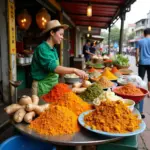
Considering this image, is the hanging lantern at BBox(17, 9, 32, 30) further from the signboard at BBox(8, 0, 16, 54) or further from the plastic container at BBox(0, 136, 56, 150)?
the plastic container at BBox(0, 136, 56, 150)

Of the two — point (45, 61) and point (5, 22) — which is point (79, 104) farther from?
point (5, 22)

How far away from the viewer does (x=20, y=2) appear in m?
7.37

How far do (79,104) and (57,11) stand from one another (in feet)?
22.2

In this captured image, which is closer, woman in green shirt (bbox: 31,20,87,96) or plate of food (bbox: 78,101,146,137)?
plate of food (bbox: 78,101,146,137)

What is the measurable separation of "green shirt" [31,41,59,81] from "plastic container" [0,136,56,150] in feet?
2.71

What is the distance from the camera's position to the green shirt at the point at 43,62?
7.57 ft

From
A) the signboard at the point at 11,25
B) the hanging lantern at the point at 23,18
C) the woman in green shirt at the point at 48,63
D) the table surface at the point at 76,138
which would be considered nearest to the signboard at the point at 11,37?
the signboard at the point at 11,25

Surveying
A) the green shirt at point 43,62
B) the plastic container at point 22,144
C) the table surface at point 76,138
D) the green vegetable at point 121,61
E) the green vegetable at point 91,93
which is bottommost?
the plastic container at point 22,144

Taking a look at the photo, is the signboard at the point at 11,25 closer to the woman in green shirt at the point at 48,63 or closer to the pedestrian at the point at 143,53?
the woman in green shirt at the point at 48,63

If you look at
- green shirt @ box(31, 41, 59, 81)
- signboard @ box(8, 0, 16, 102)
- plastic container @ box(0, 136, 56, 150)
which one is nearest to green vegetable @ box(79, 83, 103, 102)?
green shirt @ box(31, 41, 59, 81)

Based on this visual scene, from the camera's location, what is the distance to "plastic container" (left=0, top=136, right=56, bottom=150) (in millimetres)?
1716

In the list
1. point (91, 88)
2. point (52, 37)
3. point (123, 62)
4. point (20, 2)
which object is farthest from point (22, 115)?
point (20, 2)

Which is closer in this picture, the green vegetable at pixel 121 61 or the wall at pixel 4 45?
the wall at pixel 4 45

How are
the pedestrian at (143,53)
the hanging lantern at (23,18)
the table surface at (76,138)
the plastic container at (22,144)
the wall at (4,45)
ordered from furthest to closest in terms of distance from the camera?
the hanging lantern at (23,18) → the pedestrian at (143,53) → the wall at (4,45) → the plastic container at (22,144) → the table surface at (76,138)
